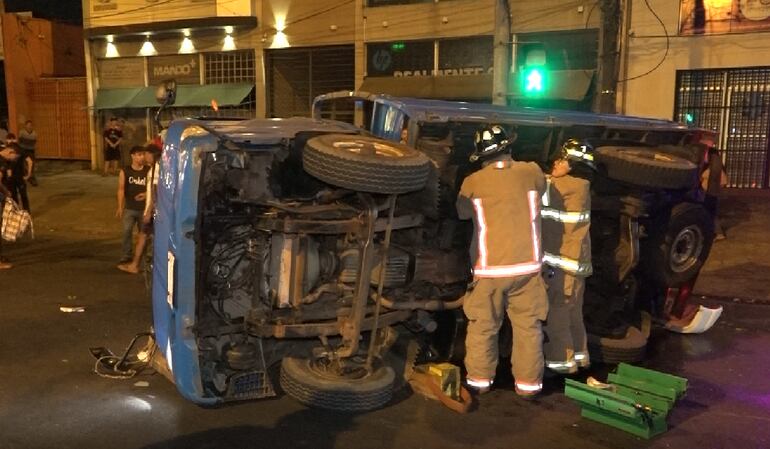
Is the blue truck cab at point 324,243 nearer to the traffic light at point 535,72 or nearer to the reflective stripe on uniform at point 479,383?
the reflective stripe on uniform at point 479,383

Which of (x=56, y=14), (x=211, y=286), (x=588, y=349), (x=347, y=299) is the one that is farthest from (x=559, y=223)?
(x=56, y=14)

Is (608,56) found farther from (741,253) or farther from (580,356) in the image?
(580,356)

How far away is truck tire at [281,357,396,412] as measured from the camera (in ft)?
15.0

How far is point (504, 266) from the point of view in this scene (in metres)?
4.84

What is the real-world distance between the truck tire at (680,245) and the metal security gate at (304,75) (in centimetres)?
1184

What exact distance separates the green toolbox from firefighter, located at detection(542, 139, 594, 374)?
0.43 metres

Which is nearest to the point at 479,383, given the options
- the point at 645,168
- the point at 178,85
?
the point at 645,168

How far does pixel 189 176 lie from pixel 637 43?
11.1 metres

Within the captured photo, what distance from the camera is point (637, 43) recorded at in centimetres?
1330

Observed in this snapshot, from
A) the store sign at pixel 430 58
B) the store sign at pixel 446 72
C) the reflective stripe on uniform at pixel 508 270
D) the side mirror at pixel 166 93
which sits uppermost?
the store sign at pixel 430 58

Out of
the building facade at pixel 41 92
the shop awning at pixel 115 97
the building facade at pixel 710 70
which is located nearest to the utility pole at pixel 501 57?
the building facade at pixel 710 70

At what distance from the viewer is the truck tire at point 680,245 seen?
6.05 metres

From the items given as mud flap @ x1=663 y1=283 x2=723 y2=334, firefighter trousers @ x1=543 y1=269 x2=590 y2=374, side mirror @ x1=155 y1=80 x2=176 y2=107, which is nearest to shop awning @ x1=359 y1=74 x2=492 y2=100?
mud flap @ x1=663 y1=283 x2=723 y2=334

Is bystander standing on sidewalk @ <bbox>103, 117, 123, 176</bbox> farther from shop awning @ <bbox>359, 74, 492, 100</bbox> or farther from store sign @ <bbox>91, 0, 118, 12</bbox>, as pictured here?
shop awning @ <bbox>359, 74, 492, 100</bbox>
